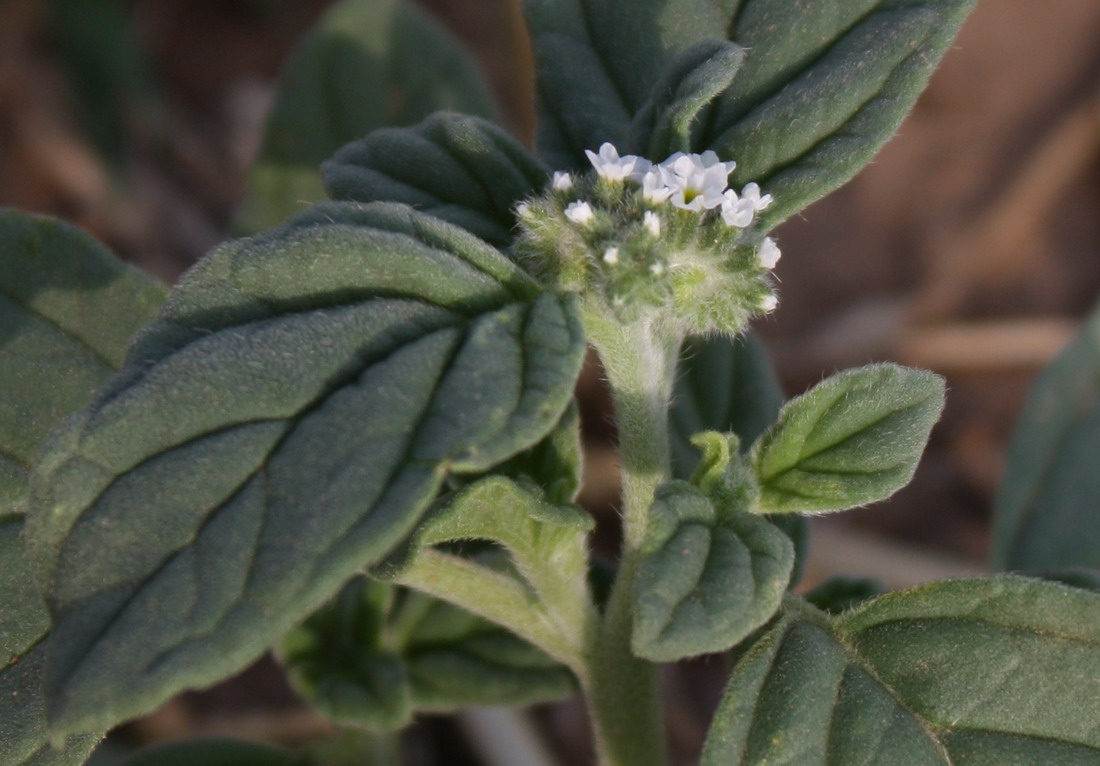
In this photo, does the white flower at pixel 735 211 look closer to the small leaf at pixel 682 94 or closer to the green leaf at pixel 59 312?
the small leaf at pixel 682 94

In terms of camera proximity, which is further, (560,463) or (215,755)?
(215,755)

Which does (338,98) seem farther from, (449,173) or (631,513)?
(631,513)

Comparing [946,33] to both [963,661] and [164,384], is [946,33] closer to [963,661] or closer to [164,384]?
[963,661]

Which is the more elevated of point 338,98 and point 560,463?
point 338,98

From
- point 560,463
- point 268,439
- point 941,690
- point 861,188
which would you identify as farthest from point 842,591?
point 861,188

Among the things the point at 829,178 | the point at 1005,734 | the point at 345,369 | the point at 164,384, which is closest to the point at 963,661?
the point at 1005,734

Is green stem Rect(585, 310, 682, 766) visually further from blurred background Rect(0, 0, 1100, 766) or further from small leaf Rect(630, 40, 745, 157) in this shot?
blurred background Rect(0, 0, 1100, 766)
